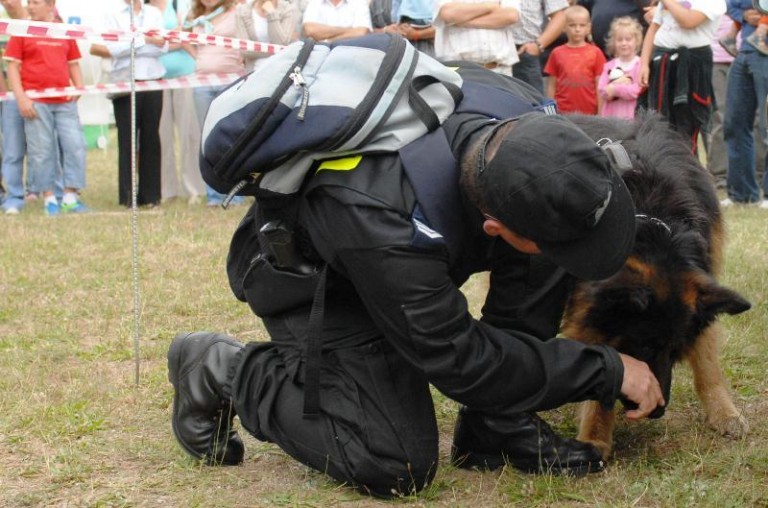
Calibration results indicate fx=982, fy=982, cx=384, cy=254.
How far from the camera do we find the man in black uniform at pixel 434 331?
7.89ft

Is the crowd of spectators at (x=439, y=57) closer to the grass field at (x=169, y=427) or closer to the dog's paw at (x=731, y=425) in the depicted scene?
the grass field at (x=169, y=427)

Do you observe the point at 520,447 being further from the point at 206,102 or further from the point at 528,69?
the point at 206,102

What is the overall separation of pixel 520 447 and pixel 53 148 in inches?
286

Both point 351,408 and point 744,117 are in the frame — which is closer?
point 351,408

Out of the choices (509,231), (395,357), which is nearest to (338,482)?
(395,357)

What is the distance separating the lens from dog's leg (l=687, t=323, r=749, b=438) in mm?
3363

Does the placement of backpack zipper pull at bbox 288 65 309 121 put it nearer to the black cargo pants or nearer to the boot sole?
the black cargo pants

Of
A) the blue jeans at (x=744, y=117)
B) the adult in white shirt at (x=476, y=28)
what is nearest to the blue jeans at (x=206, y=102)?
the adult in white shirt at (x=476, y=28)

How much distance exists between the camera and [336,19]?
8344 mm

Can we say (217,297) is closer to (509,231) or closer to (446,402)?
(446,402)

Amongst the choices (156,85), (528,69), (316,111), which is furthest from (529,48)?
(316,111)

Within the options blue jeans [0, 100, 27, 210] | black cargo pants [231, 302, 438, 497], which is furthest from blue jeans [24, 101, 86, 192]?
black cargo pants [231, 302, 438, 497]

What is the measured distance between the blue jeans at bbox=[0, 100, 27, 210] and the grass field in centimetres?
332

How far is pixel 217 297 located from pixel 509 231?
314cm
